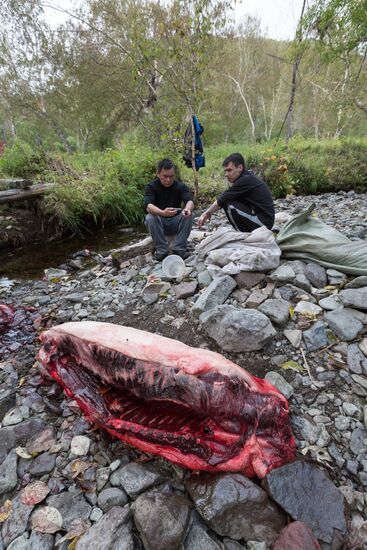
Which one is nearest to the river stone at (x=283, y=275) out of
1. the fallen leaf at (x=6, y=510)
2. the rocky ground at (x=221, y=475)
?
the rocky ground at (x=221, y=475)

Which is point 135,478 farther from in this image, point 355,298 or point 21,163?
point 21,163

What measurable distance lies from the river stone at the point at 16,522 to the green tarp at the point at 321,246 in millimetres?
3085

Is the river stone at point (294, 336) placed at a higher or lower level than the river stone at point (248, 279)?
lower

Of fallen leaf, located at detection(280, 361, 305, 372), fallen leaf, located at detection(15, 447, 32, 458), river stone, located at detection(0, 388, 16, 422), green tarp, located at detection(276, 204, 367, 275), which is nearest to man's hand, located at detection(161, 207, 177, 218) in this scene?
green tarp, located at detection(276, 204, 367, 275)

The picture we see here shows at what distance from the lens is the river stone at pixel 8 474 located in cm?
164

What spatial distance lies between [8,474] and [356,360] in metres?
2.41

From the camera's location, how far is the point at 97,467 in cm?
168

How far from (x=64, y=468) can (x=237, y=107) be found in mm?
31897

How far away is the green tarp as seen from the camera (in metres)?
2.86

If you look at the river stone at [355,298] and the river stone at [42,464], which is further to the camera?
the river stone at [355,298]

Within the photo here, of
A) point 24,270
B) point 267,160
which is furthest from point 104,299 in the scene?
point 267,160

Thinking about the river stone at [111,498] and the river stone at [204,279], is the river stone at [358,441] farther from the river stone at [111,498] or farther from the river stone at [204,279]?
the river stone at [204,279]

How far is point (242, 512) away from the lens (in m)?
1.35

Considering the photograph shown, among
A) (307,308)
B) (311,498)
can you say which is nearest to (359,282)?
(307,308)
